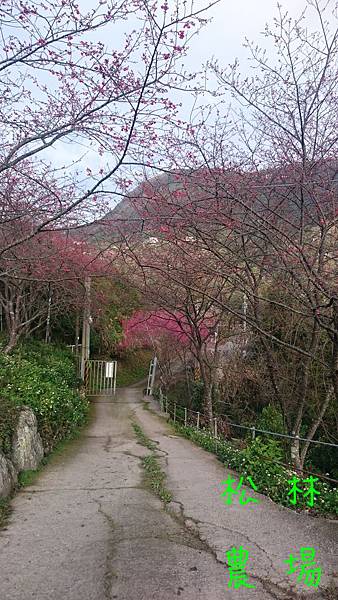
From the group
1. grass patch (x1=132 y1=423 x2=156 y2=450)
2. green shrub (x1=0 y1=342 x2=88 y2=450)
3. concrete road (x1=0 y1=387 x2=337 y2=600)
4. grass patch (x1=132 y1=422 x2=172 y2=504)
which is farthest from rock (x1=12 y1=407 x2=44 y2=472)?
grass patch (x1=132 y1=423 x2=156 y2=450)

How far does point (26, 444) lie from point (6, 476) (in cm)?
102

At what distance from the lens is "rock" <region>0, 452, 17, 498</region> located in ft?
15.8

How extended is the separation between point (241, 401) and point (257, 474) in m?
6.84

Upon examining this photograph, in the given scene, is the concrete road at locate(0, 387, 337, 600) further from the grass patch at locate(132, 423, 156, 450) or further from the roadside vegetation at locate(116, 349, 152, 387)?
the roadside vegetation at locate(116, 349, 152, 387)

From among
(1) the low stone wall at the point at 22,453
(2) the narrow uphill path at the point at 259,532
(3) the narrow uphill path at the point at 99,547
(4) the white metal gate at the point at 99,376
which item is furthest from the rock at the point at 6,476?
(4) the white metal gate at the point at 99,376

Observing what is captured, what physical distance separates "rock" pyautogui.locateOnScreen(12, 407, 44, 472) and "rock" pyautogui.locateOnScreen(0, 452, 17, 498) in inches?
14.2

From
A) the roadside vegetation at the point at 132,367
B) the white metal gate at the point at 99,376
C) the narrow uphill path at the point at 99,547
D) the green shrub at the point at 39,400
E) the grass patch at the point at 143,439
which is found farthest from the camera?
the roadside vegetation at the point at 132,367

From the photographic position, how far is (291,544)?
3666 millimetres

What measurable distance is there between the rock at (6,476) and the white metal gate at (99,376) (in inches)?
460

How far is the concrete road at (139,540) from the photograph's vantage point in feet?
9.53

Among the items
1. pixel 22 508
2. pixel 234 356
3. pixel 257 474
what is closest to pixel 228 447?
pixel 257 474

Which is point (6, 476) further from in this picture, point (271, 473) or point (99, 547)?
point (271, 473)

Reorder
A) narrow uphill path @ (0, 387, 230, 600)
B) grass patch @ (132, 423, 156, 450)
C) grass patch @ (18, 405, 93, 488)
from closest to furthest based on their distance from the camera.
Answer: narrow uphill path @ (0, 387, 230, 600)
grass patch @ (18, 405, 93, 488)
grass patch @ (132, 423, 156, 450)

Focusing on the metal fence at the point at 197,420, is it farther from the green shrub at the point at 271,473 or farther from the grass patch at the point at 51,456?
the grass patch at the point at 51,456
